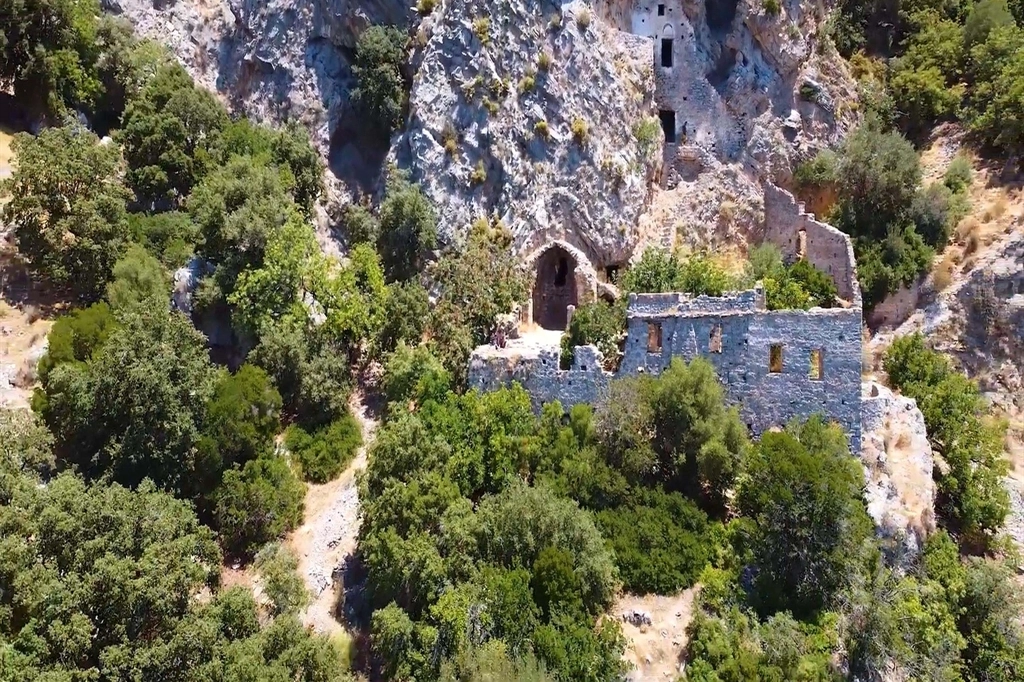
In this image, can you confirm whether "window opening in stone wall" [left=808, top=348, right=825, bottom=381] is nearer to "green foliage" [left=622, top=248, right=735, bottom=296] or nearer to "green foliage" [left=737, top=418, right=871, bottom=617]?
"green foliage" [left=737, top=418, right=871, bottom=617]

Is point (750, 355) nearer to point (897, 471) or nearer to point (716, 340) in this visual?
point (716, 340)

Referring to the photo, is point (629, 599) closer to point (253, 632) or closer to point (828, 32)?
point (253, 632)

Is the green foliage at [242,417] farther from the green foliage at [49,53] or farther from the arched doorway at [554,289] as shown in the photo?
the green foliage at [49,53]

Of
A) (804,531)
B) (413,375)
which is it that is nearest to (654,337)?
(804,531)

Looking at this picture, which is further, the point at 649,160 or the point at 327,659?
the point at 649,160

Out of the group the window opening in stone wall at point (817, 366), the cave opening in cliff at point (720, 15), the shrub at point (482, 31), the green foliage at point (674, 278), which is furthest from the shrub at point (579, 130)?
the window opening in stone wall at point (817, 366)

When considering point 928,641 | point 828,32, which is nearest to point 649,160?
point 828,32
